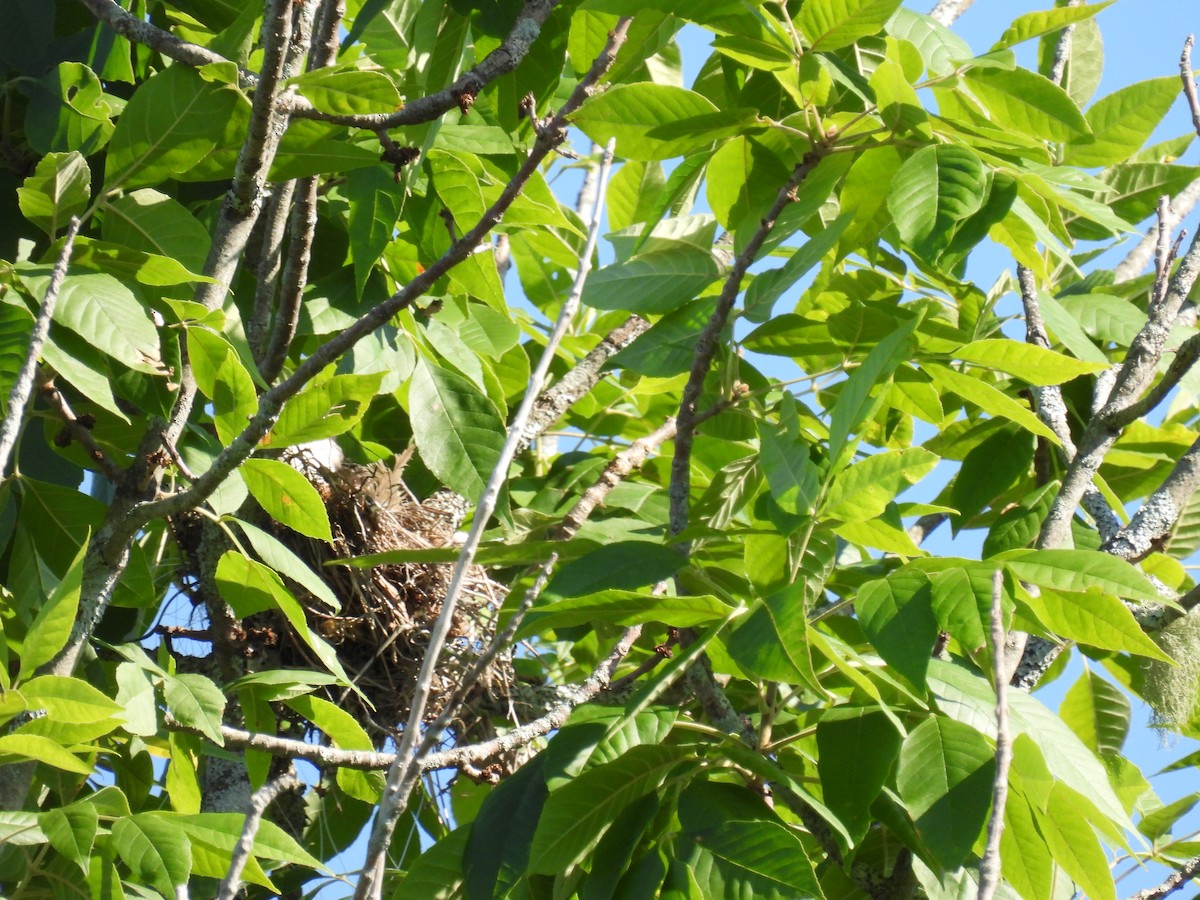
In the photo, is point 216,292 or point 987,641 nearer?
point 987,641

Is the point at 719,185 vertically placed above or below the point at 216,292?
above

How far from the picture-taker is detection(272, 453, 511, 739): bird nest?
2.06 meters

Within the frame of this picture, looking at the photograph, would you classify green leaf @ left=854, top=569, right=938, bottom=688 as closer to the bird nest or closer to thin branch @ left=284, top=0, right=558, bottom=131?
thin branch @ left=284, top=0, right=558, bottom=131

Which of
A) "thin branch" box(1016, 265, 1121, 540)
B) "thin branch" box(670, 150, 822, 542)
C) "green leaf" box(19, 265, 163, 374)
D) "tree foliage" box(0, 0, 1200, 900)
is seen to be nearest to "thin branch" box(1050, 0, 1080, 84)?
"tree foliage" box(0, 0, 1200, 900)

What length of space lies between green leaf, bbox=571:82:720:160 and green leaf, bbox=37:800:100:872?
2.88 ft

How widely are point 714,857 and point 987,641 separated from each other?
0.36 m

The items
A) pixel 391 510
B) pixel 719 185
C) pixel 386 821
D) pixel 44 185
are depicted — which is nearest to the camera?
pixel 386 821

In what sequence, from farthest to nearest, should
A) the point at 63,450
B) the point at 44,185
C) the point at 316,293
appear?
the point at 316,293 → the point at 63,450 → the point at 44,185

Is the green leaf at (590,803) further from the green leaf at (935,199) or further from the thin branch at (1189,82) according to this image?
the thin branch at (1189,82)

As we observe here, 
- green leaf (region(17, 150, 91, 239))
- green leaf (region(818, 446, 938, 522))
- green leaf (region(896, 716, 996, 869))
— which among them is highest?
green leaf (region(17, 150, 91, 239))

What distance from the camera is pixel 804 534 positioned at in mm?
1215

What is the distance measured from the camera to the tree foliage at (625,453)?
1191 millimetres

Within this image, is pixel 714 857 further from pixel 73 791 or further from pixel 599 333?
pixel 599 333

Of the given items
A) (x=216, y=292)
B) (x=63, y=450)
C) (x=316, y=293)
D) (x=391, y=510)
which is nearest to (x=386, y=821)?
(x=216, y=292)
